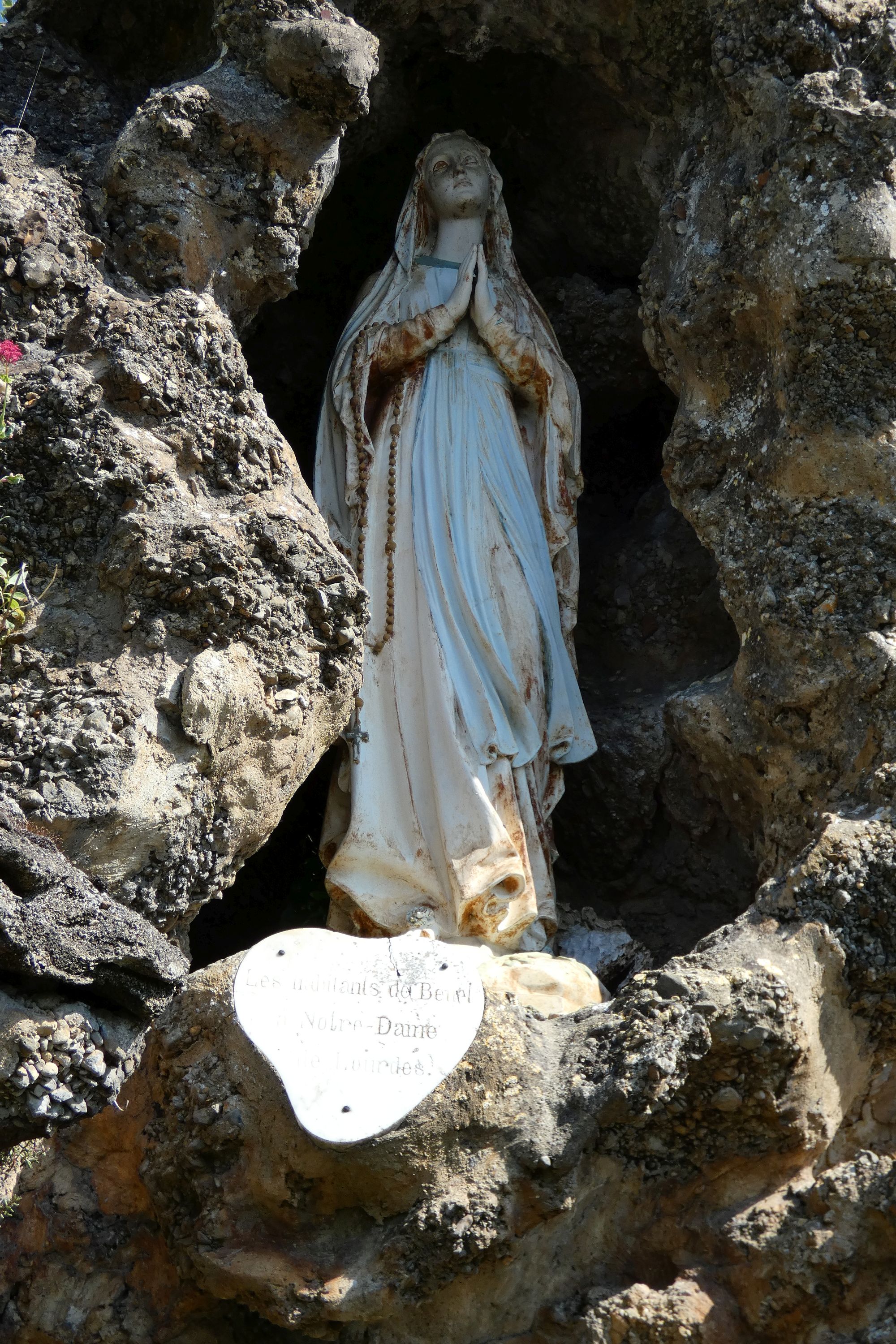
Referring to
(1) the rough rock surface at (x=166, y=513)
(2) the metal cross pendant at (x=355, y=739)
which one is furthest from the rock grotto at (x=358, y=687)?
(2) the metal cross pendant at (x=355, y=739)

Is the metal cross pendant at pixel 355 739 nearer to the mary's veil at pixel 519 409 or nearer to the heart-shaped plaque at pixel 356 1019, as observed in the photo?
the mary's veil at pixel 519 409

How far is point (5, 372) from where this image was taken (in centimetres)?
368

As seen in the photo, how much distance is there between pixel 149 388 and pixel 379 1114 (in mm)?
1666

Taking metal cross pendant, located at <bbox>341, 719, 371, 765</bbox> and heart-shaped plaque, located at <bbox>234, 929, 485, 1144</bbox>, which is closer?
heart-shaped plaque, located at <bbox>234, 929, 485, 1144</bbox>

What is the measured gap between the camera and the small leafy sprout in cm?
358

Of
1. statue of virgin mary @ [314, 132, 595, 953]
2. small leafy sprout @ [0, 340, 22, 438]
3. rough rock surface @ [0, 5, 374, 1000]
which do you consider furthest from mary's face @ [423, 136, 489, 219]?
small leafy sprout @ [0, 340, 22, 438]

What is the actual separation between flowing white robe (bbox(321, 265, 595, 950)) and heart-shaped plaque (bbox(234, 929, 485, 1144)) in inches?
23.1

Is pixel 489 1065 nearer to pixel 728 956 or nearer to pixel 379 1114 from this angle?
pixel 379 1114

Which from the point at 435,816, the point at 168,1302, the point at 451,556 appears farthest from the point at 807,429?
the point at 168,1302

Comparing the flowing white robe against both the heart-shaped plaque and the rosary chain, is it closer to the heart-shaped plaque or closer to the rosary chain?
the rosary chain

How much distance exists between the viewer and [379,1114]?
10.3 ft

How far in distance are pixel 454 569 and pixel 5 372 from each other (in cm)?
129

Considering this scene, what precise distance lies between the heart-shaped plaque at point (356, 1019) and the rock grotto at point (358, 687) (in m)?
0.04

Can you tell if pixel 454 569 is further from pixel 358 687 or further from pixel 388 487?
pixel 358 687
